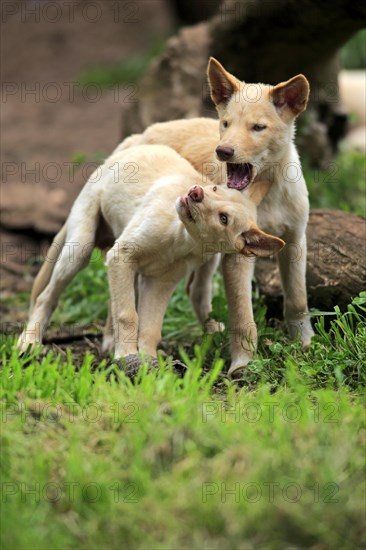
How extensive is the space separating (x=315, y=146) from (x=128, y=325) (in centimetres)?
513

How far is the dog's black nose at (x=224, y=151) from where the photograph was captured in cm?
559

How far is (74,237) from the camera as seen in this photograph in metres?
6.67

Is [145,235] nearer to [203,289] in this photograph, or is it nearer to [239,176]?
[239,176]

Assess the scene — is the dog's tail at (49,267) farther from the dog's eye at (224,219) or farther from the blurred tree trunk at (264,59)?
the blurred tree trunk at (264,59)

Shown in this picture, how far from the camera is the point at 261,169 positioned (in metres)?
5.91

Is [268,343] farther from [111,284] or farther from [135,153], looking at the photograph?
[135,153]

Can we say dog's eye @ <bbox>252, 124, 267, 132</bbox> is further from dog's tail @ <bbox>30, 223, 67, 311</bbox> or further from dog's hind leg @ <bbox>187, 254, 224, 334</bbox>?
dog's tail @ <bbox>30, 223, 67, 311</bbox>

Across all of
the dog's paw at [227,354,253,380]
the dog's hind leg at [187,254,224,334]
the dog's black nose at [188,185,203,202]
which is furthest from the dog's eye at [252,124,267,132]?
the dog's paw at [227,354,253,380]

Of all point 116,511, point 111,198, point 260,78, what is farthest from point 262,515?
point 260,78

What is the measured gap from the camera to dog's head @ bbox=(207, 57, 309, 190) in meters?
5.78

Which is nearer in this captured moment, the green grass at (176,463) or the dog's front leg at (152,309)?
the green grass at (176,463)

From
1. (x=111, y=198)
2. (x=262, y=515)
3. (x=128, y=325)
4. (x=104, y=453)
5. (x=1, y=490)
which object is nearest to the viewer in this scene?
(x=262, y=515)

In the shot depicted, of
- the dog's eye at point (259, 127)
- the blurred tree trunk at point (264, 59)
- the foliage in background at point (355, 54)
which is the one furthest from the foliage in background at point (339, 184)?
the foliage in background at point (355, 54)

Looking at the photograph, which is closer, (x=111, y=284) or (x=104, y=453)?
(x=104, y=453)
